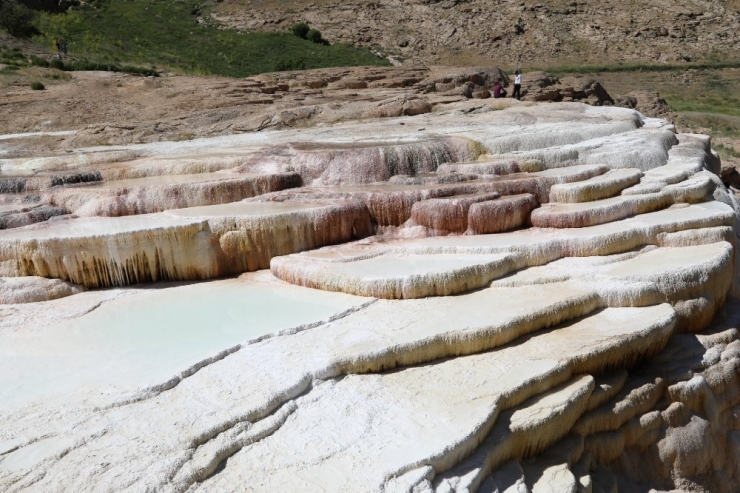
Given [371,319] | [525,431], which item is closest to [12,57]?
[371,319]

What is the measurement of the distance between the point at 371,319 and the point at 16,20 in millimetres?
19472

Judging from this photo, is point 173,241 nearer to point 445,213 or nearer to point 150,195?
point 150,195

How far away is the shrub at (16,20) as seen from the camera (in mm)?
20641

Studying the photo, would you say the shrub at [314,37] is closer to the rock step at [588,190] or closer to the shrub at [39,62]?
the shrub at [39,62]

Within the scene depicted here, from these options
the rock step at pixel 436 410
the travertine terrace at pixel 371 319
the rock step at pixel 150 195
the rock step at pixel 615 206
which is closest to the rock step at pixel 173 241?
the travertine terrace at pixel 371 319

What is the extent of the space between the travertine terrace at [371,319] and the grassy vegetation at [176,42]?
42.5 ft

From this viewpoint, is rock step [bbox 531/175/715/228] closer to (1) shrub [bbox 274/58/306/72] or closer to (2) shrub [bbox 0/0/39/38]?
(1) shrub [bbox 274/58/306/72]

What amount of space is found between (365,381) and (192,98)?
8.76 m

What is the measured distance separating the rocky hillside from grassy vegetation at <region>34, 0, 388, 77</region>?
1856 millimetres

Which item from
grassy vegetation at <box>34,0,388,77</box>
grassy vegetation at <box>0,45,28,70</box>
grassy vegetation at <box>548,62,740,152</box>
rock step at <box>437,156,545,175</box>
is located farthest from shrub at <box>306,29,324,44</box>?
rock step at <box>437,156,545,175</box>

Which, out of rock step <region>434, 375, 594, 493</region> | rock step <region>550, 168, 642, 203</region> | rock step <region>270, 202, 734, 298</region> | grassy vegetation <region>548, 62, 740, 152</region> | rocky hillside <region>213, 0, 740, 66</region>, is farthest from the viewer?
rocky hillside <region>213, 0, 740, 66</region>

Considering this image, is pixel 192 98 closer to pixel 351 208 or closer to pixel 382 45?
pixel 351 208

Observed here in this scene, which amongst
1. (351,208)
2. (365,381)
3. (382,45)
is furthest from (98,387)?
(382,45)

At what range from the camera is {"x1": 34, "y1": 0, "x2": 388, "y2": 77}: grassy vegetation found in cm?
2134
